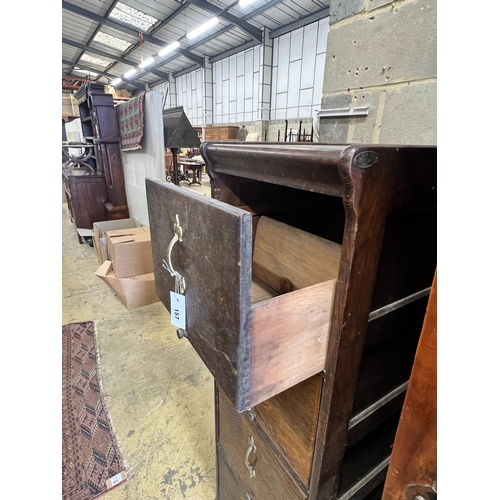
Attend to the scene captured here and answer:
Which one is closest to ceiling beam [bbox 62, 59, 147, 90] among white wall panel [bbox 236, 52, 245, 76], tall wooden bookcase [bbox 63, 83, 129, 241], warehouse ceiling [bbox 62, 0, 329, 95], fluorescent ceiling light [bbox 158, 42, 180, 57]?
warehouse ceiling [bbox 62, 0, 329, 95]

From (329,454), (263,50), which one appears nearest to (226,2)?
(263,50)

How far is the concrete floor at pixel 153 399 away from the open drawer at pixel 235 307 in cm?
102

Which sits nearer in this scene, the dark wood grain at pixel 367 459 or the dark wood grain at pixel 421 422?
the dark wood grain at pixel 421 422

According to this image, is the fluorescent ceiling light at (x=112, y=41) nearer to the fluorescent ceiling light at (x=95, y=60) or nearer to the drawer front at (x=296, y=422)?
the fluorescent ceiling light at (x=95, y=60)

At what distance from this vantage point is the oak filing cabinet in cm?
38

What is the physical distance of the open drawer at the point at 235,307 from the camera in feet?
1.18

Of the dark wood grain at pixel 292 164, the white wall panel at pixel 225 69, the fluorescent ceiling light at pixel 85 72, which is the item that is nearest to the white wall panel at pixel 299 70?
the white wall panel at pixel 225 69

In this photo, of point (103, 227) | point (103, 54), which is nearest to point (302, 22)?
point (103, 227)

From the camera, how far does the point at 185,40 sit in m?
8.30

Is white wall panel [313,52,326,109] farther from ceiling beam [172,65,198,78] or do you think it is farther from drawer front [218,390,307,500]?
drawer front [218,390,307,500]

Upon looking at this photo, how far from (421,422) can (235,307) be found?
23cm

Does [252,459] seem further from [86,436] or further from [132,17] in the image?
[132,17]
